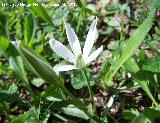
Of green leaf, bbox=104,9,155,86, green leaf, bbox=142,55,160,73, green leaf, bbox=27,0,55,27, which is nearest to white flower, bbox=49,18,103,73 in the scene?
green leaf, bbox=104,9,155,86

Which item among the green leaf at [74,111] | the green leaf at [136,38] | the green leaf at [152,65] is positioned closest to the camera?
the green leaf at [136,38]

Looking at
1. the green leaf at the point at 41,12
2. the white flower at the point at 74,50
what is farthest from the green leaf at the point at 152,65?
the green leaf at the point at 41,12

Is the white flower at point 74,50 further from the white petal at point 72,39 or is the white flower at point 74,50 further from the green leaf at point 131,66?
the green leaf at point 131,66

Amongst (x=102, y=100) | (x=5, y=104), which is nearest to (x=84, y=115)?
(x=102, y=100)

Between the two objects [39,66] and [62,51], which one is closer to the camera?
[39,66]

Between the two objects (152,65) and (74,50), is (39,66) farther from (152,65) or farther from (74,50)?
(152,65)

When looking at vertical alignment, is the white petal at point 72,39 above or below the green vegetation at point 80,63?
above

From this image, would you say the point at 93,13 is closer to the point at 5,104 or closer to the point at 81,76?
the point at 81,76

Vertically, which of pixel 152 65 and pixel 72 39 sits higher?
pixel 72 39

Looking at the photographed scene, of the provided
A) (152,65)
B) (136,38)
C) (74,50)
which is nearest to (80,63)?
(74,50)
